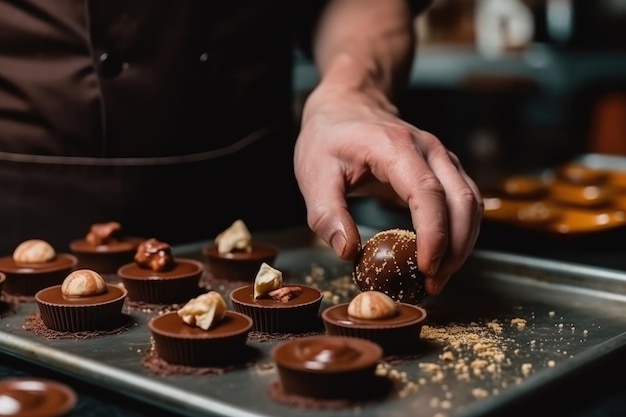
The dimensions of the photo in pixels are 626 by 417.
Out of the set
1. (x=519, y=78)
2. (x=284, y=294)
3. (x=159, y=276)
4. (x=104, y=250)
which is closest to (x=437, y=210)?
(x=284, y=294)

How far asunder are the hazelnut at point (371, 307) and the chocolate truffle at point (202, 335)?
15 cm

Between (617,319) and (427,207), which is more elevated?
(427,207)

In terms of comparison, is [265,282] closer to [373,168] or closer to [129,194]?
[373,168]

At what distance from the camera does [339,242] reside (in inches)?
63.7

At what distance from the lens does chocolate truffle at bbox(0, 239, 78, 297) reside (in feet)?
5.74

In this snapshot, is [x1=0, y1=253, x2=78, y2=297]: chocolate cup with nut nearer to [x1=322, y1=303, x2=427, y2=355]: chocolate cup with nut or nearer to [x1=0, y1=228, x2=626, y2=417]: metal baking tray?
[x1=0, y1=228, x2=626, y2=417]: metal baking tray

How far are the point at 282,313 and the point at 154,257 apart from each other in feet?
1.14

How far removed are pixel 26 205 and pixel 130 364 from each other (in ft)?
2.45

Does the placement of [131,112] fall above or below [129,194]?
above

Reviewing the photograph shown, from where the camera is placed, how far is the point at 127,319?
5.33 feet

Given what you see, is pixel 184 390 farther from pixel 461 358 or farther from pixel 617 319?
pixel 617 319

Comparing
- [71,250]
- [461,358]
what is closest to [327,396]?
[461,358]

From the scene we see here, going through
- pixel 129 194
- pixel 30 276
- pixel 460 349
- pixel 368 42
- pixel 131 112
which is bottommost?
pixel 460 349

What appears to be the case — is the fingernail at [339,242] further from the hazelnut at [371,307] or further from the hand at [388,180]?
the hazelnut at [371,307]
